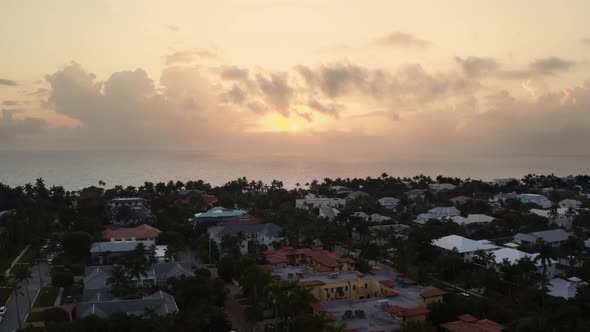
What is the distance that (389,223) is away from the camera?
70250 mm

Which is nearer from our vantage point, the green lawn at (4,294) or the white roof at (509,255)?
the green lawn at (4,294)

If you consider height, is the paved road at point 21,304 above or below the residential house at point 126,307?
below

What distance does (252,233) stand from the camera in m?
55.0

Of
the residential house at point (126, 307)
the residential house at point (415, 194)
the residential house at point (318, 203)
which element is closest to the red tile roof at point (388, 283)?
the residential house at point (126, 307)

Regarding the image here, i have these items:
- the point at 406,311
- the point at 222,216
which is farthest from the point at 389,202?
the point at 406,311

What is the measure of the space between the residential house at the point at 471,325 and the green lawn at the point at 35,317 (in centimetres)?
2603

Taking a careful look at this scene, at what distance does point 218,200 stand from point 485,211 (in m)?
47.6

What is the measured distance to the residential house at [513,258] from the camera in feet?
141

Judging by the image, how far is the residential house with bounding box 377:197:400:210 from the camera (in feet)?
300

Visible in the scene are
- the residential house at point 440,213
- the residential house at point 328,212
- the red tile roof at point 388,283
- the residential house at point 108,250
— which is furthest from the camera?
the residential house at point 328,212

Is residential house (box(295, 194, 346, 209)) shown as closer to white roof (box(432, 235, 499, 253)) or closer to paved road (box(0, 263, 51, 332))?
white roof (box(432, 235, 499, 253))

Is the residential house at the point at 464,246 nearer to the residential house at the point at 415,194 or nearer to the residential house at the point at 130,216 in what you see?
the residential house at the point at 130,216

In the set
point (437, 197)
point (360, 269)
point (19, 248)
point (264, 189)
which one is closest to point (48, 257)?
point (19, 248)

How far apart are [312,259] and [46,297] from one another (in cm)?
2270
